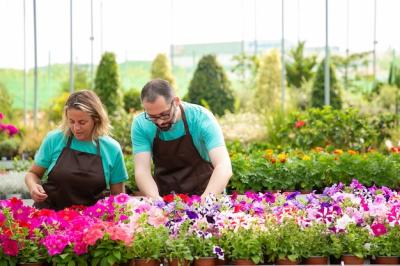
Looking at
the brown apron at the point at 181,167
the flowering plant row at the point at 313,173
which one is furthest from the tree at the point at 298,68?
the brown apron at the point at 181,167

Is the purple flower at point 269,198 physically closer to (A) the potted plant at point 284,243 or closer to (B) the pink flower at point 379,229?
(A) the potted plant at point 284,243

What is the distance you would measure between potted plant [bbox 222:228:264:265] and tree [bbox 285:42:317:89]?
24.8 m

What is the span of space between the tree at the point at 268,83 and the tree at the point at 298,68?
17.8ft

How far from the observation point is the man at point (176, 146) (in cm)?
366

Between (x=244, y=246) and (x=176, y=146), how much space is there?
115 cm

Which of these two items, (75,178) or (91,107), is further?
(75,178)

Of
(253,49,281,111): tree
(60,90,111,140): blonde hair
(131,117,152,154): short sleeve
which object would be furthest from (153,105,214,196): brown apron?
(253,49,281,111): tree

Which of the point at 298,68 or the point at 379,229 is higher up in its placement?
the point at 298,68

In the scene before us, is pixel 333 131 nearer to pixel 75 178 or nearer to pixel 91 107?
pixel 75 178

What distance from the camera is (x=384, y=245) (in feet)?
10.4

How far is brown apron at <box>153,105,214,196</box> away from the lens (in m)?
4.09

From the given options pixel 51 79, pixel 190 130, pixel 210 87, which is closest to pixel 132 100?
pixel 210 87

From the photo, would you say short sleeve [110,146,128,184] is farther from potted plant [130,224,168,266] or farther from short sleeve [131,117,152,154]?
potted plant [130,224,168,266]

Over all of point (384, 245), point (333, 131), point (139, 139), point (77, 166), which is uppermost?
point (139, 139)
